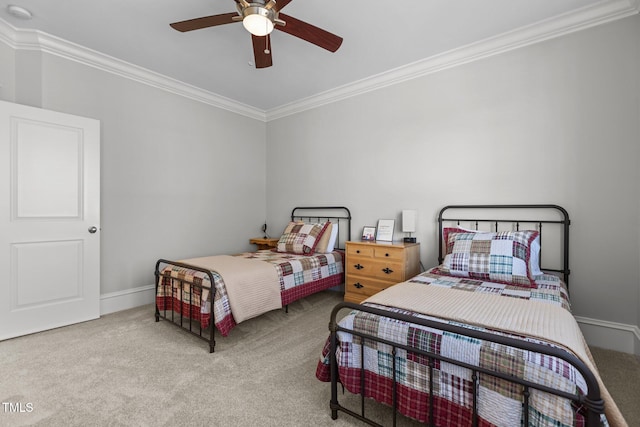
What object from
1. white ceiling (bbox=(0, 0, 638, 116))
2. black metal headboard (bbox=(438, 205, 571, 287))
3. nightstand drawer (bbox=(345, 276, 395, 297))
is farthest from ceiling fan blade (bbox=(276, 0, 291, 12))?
nightstand drawer (bbox=(345, 276, 395, 297))

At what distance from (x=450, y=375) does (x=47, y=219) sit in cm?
360

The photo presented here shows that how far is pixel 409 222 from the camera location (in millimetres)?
3533

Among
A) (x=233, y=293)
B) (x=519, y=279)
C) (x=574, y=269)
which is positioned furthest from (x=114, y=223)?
(x=574, y=269)

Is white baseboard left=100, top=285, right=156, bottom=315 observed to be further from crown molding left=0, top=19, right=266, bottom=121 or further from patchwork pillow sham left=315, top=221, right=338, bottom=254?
crown molding left=0, top=19, right=266, bottom=121

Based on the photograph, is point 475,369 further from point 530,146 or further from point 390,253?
point 530,146

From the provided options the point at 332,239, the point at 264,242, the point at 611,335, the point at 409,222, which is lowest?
the point at 611,335

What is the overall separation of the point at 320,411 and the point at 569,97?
321 centimetres

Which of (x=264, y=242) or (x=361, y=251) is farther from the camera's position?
(x=264, y=242)

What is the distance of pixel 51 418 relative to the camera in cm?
170

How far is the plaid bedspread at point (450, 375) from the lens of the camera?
1147 millimetres

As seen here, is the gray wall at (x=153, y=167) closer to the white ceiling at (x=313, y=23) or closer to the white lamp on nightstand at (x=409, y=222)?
the white ceiling at (x=313, y=23)

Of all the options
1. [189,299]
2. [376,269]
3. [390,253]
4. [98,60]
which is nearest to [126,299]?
[189,299]

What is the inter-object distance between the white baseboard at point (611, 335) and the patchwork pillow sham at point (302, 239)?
2680mm

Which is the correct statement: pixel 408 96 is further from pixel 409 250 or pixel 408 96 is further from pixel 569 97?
pixel 409 250
